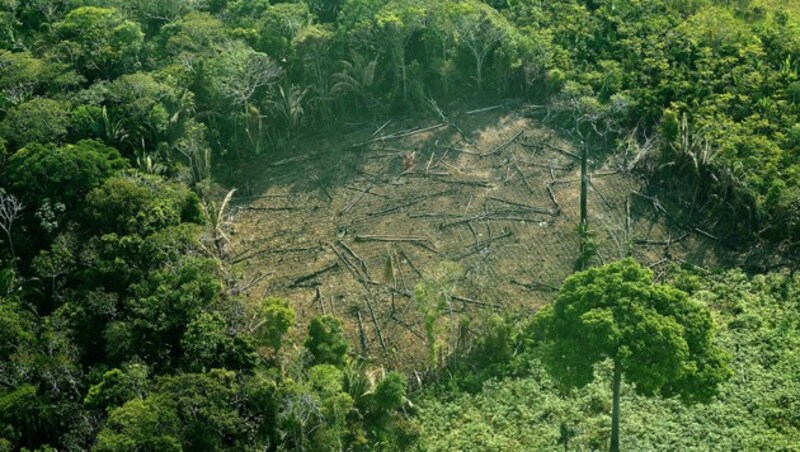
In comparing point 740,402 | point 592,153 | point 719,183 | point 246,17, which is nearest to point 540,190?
point 592,153

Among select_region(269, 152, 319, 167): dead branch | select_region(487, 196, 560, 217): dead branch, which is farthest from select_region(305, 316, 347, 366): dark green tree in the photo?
select_region(269, 152, 319, 167): dead branch

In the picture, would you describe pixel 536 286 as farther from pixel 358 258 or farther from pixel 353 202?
pixel 353 202

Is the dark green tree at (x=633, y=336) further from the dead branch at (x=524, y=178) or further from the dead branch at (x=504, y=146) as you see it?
the dead branch at (x=504, y=146)

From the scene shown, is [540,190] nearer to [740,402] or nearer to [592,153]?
[592,153]

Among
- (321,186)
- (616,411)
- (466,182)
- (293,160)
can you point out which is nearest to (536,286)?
(466,182)

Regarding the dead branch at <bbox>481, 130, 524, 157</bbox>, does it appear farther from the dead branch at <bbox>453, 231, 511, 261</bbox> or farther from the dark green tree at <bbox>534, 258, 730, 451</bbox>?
the dark green tree at <bbox>534, 258, 730, 451</bbox>

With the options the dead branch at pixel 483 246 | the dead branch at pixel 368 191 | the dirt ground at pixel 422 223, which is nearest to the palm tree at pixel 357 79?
the dirt ground at pixel 422 223
